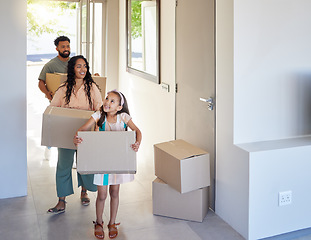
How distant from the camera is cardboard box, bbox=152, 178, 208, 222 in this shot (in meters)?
3.51

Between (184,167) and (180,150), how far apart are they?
0.23 metres

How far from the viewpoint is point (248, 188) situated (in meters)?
3.15

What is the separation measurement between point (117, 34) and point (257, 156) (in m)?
3.96

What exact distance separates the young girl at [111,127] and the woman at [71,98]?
43 centimetres

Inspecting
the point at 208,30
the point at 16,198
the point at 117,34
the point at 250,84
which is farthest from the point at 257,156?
the point at 117,34

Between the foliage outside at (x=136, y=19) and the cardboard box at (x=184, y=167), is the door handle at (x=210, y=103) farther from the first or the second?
the foliage outside at (x=136, y=19)

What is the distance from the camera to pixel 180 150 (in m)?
3.54

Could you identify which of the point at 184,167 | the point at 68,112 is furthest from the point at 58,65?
the point at 184,167

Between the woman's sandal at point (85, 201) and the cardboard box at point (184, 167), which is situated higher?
the cardboard box at point (184, 167)

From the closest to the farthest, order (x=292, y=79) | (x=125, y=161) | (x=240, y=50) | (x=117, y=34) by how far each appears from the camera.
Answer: (x=125, y=161) < (x=240, y=50) < (x=292, y=79) < (x=117, y=34)

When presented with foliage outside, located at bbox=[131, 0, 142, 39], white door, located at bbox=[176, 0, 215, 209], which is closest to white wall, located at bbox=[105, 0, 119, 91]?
foliage outside, located at bbox=[131, 0, 142, 39]

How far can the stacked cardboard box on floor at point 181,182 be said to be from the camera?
338 centimetres

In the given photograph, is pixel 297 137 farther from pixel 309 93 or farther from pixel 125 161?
pixel 125 161

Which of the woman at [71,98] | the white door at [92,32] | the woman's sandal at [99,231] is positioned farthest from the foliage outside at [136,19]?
the woman's sandal at [99,231]
